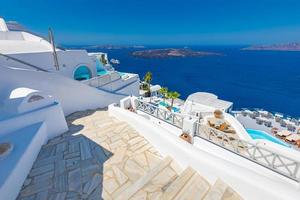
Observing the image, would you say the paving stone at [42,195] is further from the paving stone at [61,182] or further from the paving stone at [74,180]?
the paving stone at [74,180]

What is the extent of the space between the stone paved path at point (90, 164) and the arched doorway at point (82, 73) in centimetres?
1011

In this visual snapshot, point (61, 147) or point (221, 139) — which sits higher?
point (61, 147)

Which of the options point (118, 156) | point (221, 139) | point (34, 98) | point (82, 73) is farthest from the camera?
point (82, 73)

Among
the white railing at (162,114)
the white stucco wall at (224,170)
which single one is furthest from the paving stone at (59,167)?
the white railing at (162,114)

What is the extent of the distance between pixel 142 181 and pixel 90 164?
182 cm

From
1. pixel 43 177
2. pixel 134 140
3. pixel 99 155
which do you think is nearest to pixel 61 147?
pixel 43 177

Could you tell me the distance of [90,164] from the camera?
4.97m

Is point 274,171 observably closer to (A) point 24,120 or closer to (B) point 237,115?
(A) point 24,120

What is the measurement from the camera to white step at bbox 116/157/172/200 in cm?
384

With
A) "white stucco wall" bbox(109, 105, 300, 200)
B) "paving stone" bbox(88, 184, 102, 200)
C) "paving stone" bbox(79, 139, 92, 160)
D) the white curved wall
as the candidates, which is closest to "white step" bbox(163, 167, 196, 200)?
"white stucco wall" bbox(109, 105, 300, 200)

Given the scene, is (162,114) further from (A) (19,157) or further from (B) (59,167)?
(A) (19,157)

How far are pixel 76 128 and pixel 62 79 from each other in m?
3.47

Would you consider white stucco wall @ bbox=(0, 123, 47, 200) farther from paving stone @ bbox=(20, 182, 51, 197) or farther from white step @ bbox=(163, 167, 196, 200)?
white step @ bbox=(163, 167, 196, 200)

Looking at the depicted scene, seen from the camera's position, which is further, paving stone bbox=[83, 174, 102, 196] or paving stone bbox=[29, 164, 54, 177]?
paving stone bbox=[29, 164, 54, 177]
